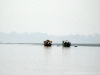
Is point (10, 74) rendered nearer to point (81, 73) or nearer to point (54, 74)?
Answer: point (54, 74)

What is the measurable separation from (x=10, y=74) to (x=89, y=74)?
9.21 metres

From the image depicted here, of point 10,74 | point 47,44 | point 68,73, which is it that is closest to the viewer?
point 10,74

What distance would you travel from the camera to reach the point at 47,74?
2211cm

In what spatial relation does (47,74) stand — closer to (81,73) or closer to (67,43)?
(81,73)

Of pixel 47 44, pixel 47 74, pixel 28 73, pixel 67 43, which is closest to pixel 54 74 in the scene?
pixel 47 74

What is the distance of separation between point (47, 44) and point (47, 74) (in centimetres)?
9046

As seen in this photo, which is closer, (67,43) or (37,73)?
(37,73)

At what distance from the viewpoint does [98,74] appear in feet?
72.0

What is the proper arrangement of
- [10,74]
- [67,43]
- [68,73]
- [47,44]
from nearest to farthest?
[10,74], [68,73], [67,43], [47,44]

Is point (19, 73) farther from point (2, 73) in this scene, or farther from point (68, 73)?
point (68, 73)

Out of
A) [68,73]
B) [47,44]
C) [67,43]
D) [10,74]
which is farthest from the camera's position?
[47,44]

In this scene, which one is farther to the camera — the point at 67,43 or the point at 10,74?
the point at 67,43

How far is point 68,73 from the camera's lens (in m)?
23.2

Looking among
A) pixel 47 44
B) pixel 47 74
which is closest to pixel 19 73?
pixel 47 74
